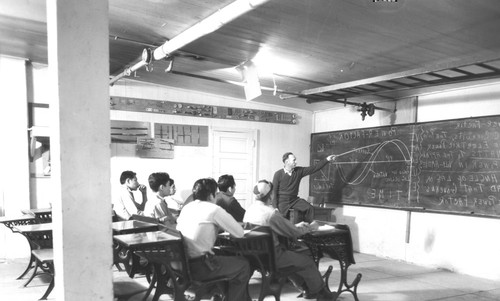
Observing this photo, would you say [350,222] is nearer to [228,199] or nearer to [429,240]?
[429,240]

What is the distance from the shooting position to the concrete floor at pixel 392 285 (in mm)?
4020

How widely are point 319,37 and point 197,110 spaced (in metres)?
3.26

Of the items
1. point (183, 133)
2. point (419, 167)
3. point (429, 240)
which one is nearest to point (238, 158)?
point (183, 133)

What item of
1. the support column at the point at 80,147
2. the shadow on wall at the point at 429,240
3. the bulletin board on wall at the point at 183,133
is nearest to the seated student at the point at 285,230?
the support column at the point at 80,147

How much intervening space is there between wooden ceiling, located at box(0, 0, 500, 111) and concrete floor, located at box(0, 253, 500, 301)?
2287mm

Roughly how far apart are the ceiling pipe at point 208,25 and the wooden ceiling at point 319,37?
0.24ft

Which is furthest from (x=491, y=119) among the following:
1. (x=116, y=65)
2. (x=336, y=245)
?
(x=116, y=65)

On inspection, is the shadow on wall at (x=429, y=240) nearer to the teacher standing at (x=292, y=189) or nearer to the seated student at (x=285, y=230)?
the teacher standing at (x=292, y=189)

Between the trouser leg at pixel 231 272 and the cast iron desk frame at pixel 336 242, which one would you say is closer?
the trouser leg at pixel 231 272

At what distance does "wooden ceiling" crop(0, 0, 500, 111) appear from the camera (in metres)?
2.93

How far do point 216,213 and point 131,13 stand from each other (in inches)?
74.5

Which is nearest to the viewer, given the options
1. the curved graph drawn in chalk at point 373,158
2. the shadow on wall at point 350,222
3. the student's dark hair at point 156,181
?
the student's dark hair at point 156,181

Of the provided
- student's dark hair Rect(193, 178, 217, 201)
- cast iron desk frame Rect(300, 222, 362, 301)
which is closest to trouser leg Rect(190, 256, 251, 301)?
student's dark hair Rect(193, 178, 217, 201)

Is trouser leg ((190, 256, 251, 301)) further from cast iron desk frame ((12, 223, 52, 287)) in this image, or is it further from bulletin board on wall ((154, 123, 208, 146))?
bulletin board on wall ((154, 123, 208, 146))
